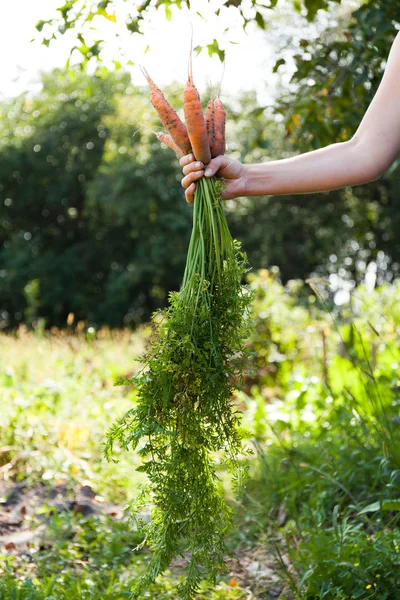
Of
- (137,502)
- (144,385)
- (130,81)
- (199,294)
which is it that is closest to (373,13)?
(199,294)

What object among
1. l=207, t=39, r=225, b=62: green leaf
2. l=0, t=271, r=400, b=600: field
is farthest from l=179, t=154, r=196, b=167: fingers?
l=207, t=39, r=225, b=62: green leaf

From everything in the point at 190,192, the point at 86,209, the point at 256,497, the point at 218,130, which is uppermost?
the point at 86,209

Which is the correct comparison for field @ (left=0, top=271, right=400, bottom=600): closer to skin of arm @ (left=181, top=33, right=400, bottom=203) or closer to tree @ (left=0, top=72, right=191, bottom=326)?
skin of arm @ (left=181, top=33, right=400, bottom=203)

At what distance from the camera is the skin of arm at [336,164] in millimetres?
2211

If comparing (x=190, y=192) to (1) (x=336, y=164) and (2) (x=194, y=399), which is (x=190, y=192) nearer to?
(1) (x=336, y=164)

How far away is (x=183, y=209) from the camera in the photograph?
17.6 m

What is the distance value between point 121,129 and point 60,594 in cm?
1675

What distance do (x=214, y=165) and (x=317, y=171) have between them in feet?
1.14

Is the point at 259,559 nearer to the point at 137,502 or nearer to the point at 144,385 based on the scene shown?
the point at 137,502

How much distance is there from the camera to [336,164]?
227 cm

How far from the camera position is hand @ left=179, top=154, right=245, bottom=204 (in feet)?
7.36

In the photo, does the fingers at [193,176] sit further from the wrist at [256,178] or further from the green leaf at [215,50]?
the green leaf at [215,50]

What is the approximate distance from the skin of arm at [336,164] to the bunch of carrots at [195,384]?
62mm

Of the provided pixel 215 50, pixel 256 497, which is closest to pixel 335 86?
pixel 215 50
